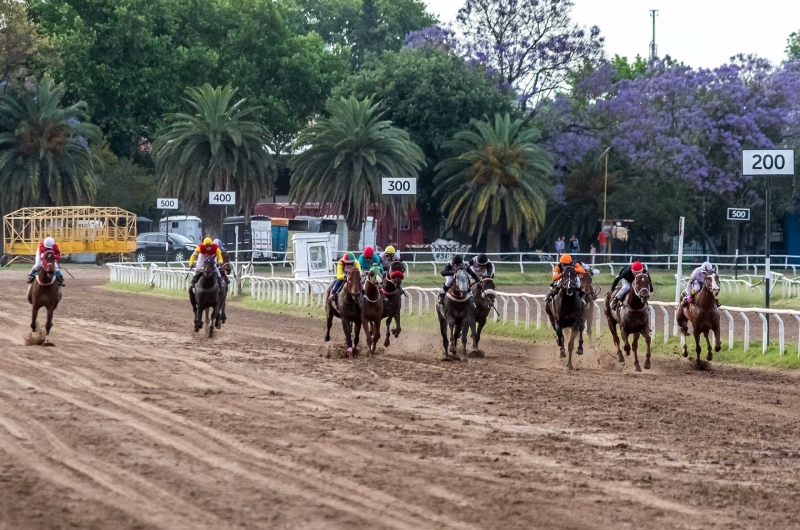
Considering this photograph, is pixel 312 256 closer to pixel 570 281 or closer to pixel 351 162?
pixel 351 162

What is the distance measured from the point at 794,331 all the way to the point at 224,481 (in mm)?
17370

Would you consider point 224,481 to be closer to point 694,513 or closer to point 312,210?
point 694,513

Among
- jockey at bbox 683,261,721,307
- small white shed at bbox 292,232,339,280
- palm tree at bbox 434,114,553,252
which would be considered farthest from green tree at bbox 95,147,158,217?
jockey at bbox 683,261,721,307

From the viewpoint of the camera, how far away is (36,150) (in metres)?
58.2

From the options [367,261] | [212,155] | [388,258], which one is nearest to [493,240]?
[212,155]

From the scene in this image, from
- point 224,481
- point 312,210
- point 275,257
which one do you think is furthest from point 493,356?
point 312,210

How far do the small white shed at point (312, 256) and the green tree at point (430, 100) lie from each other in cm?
2330

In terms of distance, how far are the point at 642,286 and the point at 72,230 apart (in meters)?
41.1

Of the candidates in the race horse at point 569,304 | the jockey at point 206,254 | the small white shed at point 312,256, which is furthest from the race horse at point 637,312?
the small white shed at point 312,256

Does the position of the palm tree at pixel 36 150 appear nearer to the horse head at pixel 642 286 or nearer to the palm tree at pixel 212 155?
the palm tree at pixel 212 155

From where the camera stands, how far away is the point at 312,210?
207 ft

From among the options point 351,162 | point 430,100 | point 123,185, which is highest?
point 430,100

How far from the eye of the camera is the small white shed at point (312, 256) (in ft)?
115

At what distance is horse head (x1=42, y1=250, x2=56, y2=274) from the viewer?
1916cm
